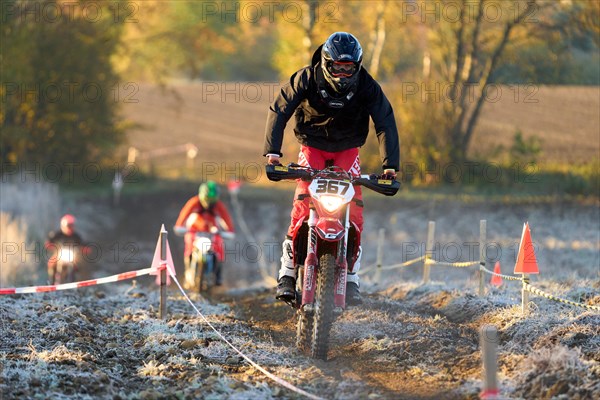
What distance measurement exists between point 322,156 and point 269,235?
56.0ft

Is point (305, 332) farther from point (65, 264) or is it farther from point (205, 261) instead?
point (65, 264)

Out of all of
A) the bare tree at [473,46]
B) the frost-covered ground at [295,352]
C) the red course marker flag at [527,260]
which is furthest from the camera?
the bare tree at [473,46]

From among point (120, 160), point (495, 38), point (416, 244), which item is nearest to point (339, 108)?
point (416, 244)

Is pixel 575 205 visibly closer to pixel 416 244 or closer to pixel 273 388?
pixel 416 244

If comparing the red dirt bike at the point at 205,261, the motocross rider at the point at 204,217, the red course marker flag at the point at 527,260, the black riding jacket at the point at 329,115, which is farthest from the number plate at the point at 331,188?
the motocross rider at the point at 204,217

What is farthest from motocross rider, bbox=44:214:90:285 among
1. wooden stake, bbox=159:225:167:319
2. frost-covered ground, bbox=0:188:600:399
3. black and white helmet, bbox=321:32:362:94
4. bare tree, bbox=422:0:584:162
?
bare tree, bbox=422:0:584:162

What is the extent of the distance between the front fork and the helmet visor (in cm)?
123

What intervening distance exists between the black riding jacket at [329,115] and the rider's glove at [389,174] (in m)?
0.07

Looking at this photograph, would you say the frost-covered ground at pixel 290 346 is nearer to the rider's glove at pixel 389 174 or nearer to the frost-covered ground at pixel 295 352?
the frost-covered ground at pixel 295 352

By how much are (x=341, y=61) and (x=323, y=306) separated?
2.22 metres

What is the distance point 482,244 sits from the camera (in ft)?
35.8

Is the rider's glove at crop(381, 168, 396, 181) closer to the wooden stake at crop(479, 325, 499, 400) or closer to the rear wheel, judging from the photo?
the rear wheel

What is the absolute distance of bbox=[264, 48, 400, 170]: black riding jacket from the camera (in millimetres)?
8578

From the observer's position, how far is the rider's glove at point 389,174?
8319mm
